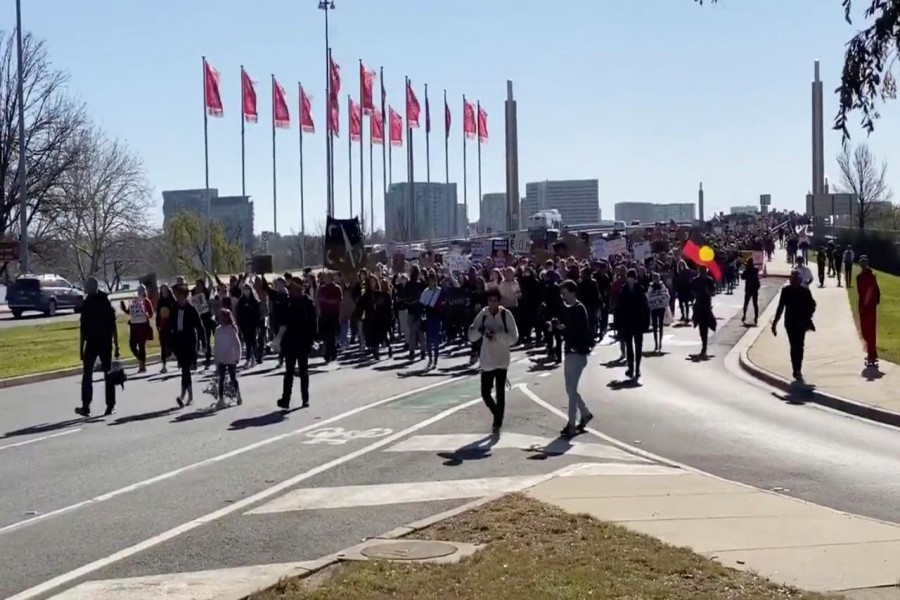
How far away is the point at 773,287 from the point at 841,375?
2989 centimetres

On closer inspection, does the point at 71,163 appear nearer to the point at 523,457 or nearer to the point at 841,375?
the point at 841,375

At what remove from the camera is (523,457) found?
13.4 metres

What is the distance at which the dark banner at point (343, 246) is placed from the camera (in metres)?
36.0

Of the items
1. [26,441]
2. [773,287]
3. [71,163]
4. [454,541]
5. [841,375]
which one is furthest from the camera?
[71,163]

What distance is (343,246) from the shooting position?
36250mm

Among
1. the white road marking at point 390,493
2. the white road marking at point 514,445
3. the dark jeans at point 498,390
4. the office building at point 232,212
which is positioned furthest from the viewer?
the office building at point 232,212

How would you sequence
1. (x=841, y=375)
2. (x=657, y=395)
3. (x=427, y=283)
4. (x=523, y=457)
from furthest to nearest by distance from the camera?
1. (x=427, y=283)
2. (x=841, y=375)
3. (x=657, y=395)
4. (x=523, y=457)

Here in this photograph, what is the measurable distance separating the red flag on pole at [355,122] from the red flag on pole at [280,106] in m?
4.24

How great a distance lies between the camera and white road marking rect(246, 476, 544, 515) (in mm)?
10727

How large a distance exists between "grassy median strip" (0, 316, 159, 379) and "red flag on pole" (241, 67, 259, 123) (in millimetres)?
15766

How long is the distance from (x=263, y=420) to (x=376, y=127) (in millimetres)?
46265

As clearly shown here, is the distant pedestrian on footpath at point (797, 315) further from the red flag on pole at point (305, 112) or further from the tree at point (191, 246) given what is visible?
the tree at point (191, 246)

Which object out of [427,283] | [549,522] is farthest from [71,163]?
[549,522]

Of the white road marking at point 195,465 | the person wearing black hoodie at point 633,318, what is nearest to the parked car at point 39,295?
the person wearing black hoodie at point 633,318
